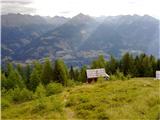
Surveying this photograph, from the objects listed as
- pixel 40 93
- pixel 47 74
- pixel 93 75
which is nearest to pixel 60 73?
pixel 47 74

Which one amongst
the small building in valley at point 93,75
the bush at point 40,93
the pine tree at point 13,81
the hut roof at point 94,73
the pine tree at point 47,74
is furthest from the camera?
the pine tree at point 13,81

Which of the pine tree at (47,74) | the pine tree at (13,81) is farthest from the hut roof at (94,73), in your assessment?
the pine tree at (13,81)

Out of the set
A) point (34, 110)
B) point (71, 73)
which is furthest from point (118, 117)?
point (71, 73)

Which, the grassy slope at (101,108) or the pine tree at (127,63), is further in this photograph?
the pine tree at (127,63)

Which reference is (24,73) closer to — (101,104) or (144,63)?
Result: (144,63)

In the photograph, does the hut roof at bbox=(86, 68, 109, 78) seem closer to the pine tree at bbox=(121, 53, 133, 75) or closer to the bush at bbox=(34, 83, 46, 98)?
the pine tree at bbox=(121, 53, 133, 75)

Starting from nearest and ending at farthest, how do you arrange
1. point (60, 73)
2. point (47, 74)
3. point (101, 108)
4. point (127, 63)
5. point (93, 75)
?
1. point (101, 108)
2. point (93, 75)
3. point (60, 73)
4. point (47, 74)
5. point (127, 63)

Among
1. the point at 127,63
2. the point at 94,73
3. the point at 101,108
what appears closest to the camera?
the point at 101,108

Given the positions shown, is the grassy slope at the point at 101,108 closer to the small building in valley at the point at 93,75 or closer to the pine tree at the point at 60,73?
the small building in valley at the point at 93,75

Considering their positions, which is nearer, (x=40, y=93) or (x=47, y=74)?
(x=40, y=93)

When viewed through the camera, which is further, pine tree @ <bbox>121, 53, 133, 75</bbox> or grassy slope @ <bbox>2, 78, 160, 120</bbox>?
pine tree @ <bbox>121, 53, 133, 75</bbox>

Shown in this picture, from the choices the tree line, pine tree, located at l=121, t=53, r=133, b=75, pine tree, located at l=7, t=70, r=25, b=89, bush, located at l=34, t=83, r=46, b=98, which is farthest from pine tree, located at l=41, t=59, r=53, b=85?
bush, located at l=34, t=83, r=46, b=98

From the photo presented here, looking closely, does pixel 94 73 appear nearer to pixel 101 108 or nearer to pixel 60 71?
pixel 60 71

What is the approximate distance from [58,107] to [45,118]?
16.3ft
